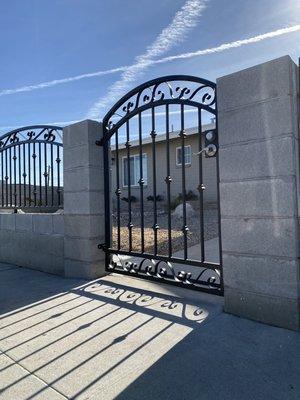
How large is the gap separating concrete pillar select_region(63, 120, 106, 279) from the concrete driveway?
0.74m

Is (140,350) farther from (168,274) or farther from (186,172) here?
(186,172)

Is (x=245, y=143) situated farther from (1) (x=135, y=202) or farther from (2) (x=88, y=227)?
(1) (x=135, y=202)

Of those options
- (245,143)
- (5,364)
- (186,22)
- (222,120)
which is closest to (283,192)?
(245,143)

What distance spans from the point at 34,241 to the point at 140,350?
3092mm

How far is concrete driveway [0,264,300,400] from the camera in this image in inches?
74.6

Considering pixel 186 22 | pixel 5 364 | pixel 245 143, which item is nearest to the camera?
pixel 5 364

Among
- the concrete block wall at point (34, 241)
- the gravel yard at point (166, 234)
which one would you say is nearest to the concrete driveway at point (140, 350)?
the concrete block wall at point (34, 241)

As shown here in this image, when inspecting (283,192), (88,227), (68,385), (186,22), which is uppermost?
(186,22)

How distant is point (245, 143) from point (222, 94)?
1.50 feet

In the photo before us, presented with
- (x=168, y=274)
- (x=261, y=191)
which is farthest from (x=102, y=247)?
(x=261, y=191)

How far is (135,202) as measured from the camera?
1530 centimetres

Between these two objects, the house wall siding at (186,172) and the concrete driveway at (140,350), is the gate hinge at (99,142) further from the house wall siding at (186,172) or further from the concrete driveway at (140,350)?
the house wall siding at (186,172)

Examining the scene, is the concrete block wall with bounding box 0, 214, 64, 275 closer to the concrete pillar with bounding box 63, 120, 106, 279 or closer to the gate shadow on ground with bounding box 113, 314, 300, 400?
the concrete pillar with bounding box 63, 120, 106, 279

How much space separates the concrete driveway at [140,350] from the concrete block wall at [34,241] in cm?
114
